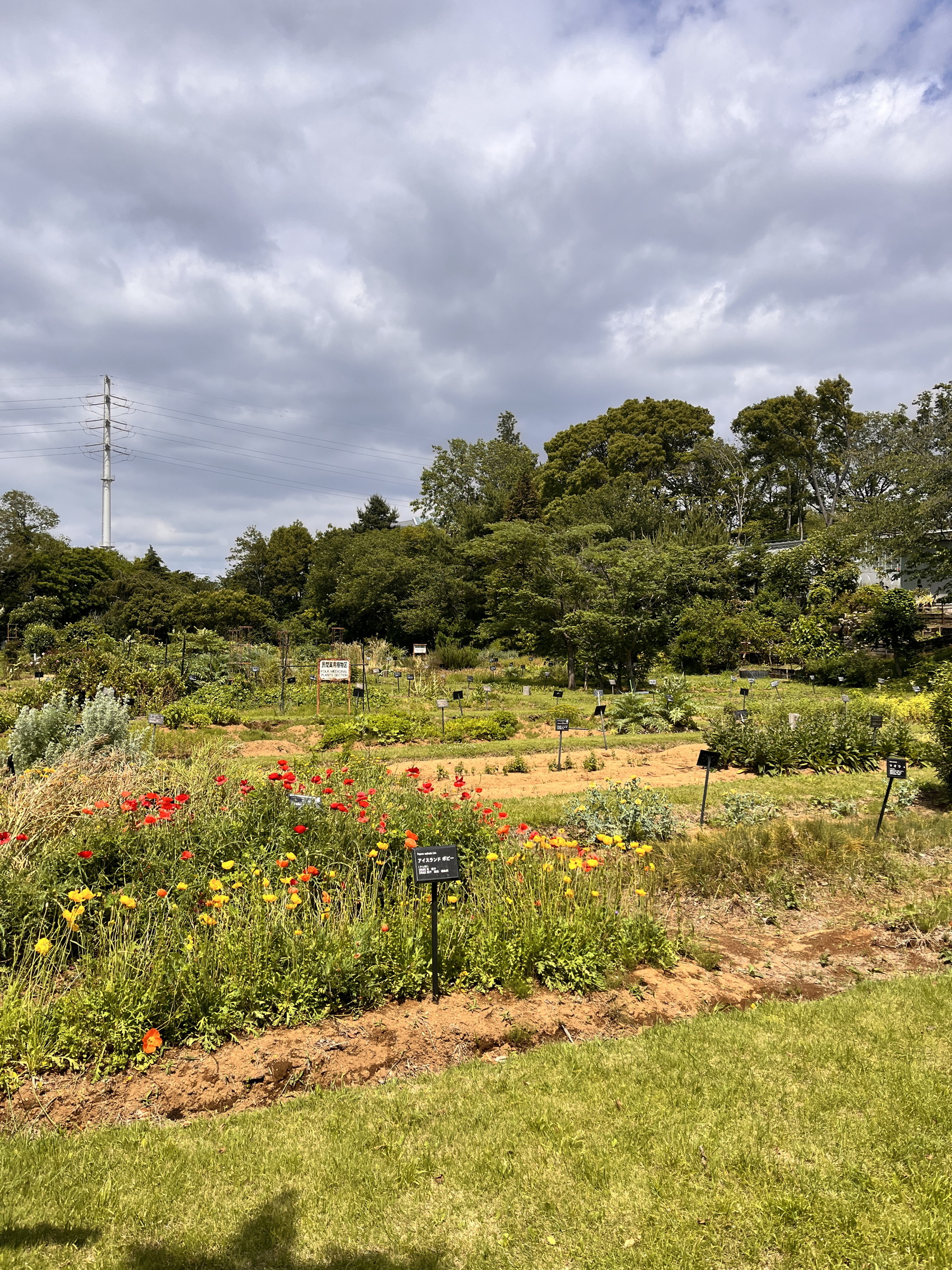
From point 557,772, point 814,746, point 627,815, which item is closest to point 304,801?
point 627,815

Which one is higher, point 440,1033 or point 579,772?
point 579,772

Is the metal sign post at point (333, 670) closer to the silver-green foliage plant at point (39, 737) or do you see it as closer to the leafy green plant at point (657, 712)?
the leafy green plant at point (657, 712)

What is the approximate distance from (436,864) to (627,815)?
11.1 feet

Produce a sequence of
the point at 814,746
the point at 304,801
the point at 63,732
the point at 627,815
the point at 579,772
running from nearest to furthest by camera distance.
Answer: the point at 304,801 < the point at 627,815 < the point at 63,732 < the point at 579,772 < the point at 814,746

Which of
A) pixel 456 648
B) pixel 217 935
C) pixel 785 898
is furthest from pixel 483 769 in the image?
pixel 456 648

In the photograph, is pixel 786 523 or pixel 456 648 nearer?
pixel 456 648

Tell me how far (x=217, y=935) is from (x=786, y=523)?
132 ft

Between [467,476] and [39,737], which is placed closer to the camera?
[39,737]

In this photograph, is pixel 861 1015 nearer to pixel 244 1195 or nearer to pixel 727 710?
pixel 244 1195

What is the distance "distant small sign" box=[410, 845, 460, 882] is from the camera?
3.59m

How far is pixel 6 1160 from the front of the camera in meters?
2.48

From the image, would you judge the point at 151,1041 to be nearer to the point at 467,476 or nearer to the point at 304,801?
the point at 304,801

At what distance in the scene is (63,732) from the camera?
8062mm

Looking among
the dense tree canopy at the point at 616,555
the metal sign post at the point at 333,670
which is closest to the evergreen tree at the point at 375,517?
the dense tree canopy at the point at 616,555
